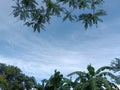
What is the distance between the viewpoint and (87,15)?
12727 millimetres

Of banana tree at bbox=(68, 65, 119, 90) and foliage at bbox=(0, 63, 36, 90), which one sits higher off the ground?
foliage at bbox=(0, 63, 36, 90)

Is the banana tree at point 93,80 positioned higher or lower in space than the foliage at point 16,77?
lower

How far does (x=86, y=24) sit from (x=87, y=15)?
33 cm

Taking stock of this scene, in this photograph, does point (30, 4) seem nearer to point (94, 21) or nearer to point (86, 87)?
point (94, 21)

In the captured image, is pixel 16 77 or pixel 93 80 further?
pixel 16 77

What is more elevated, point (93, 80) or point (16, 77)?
point (16, 77)

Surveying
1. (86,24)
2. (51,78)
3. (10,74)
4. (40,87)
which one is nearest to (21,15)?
(86,24)

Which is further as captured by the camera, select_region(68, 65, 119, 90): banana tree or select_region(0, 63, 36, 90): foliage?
select_region(0, 63, 36, 90): foliage

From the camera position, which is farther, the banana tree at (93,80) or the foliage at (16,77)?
the foliage at (16,77)

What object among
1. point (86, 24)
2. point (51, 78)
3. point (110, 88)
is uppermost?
point (51, 78)

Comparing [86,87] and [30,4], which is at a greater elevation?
[86,87]

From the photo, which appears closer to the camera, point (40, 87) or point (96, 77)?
point (96, 77)

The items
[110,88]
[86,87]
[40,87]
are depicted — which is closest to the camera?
[110,88]

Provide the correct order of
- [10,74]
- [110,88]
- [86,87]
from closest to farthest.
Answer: [110,88]
[86,87]
[10,74]
